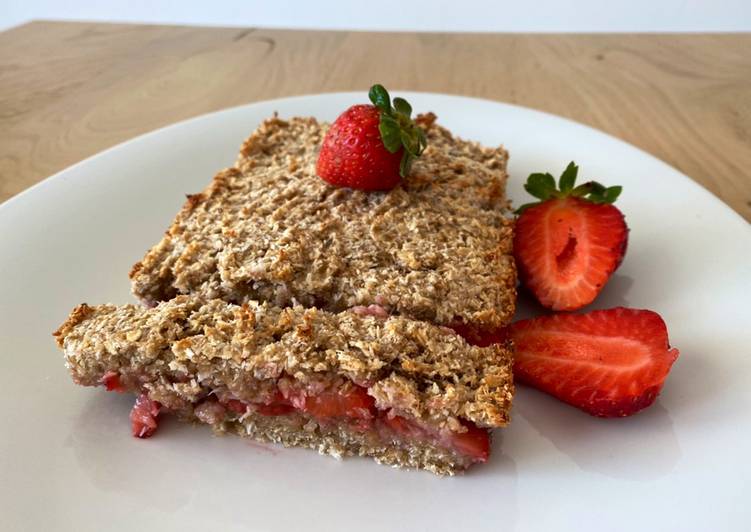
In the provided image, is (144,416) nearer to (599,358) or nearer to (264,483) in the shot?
(264,483)

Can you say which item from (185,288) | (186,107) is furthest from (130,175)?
(186,107)

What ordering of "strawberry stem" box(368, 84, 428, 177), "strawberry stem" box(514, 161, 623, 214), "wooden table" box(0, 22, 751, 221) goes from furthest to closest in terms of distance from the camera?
"wooden table" box(0, 22, 751, 221) → "strawberry stem" box(514, 161, 623, 214) → "strawberry stem" box(368, 84, 428, 177)

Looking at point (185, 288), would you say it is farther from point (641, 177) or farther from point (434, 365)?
point (641, 177)

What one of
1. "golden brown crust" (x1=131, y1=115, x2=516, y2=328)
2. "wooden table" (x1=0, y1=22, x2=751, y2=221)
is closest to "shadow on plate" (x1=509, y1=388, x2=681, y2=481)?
"golden brown crust" (x1=131, y1=115, x2=516, y2=328)

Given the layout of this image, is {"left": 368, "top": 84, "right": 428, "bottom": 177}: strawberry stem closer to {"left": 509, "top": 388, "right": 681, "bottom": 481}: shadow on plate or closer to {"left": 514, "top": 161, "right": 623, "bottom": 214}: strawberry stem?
{"left": 514, "top": 161, "right": 623, "bottom": 214}: strawberry stem

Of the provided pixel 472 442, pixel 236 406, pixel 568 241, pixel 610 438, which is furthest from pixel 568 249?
pixel 236 406

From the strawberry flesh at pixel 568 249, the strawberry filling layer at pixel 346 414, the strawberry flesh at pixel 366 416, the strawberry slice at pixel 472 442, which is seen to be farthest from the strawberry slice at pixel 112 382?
the strawberry flesh at pixel 568 249

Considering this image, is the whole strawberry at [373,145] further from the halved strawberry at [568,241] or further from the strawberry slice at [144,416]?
the strawberry slice at [144,416]
